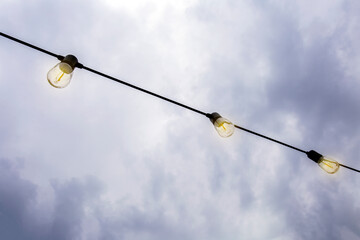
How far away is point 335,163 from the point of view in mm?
7551

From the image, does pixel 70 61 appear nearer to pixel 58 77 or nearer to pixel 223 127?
pixel 58 77

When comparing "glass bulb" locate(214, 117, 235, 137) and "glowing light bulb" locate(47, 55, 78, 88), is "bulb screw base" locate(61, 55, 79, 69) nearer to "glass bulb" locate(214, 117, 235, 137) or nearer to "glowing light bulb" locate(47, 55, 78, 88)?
"glowing light bulb" locate(47, 55, 78, 88)

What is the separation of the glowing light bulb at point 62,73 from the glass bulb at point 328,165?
672cm

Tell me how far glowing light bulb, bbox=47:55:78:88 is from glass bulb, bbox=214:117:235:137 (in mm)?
3244

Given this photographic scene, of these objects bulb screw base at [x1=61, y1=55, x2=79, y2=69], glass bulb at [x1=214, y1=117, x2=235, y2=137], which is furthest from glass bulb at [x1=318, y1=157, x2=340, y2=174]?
bulb screw base at [x1=61, y1=55, x2=79, y2=69]

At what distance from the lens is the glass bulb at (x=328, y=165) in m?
7.55

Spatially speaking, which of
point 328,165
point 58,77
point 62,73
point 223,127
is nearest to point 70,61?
point 62,73

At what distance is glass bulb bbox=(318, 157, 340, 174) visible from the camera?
7551mm

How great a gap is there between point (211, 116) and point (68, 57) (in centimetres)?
327

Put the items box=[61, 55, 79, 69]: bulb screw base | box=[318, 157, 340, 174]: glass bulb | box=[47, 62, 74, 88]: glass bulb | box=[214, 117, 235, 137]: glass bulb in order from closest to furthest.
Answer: box=[61, 55, 79, 69]: bulb screw base
box=[47, 62, 74, 88]: glass bulb
box=[214, 117, 235, 137]: glass bulb
box=[318, 157, 340, 174]: glass bulb

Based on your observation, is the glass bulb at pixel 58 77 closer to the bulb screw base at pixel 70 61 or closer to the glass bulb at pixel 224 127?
the bulb screw base at pixel 70 61

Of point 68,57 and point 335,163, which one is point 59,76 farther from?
point 335,163

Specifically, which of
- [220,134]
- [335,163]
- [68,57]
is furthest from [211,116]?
[335,163]

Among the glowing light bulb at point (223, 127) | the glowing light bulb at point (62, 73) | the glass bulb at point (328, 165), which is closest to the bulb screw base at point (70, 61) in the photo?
the glowing light bulb at point (62, 73)
